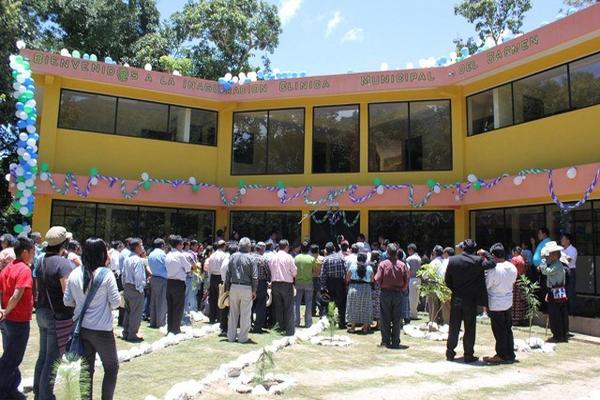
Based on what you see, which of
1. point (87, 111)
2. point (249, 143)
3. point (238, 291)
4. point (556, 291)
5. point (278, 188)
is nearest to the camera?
point (238, 291)

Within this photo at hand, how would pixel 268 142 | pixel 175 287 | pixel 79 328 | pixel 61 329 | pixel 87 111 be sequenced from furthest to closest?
pixel 268 142 < pixel 87 111 < pixel 175 287 < pixel 61 329 < pixel 79 328

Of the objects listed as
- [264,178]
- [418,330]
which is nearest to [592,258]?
[418,330]

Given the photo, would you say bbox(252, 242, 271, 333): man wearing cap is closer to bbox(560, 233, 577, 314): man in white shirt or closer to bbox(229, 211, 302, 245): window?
bbox(560, 233, 577, 314): man in white shirt

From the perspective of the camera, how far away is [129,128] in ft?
55.6

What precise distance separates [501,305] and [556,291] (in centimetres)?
230

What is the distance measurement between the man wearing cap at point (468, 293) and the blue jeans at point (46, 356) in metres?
5.62

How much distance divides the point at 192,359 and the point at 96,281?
133 inches

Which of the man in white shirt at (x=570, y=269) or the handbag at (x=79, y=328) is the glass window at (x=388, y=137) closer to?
the man in white shirt at (x=570, y=269)

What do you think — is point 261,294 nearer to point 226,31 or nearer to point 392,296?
point 392,296

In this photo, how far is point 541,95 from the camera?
1373 centimetres

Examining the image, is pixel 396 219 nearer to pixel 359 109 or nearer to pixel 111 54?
pixel 359 109

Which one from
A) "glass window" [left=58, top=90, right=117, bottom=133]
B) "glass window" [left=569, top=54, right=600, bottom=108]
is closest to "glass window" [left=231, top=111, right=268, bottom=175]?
"glass window" [left=58, top=90, right=117, bottom=133]

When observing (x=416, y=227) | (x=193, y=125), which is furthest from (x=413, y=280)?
(x=193, y=125)

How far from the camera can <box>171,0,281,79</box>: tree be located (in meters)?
27.4
